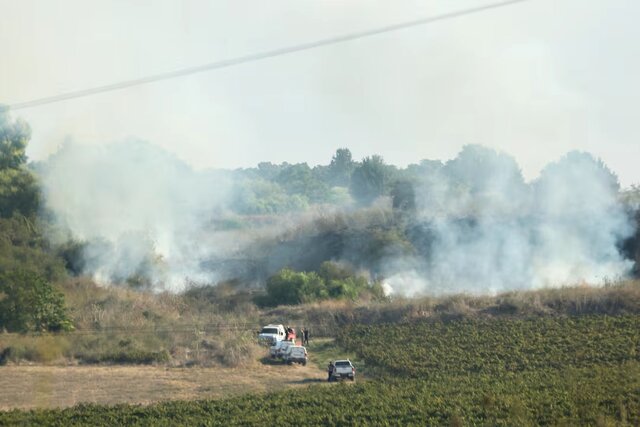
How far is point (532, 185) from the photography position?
82.8 m

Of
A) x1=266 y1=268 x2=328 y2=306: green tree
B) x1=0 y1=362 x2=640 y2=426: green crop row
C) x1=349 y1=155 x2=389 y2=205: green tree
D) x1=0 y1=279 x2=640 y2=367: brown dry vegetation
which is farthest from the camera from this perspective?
x1=349 y1=155 x2=389 y2=205: green tree

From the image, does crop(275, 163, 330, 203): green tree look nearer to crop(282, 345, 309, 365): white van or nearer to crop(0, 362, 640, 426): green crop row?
crop(282, 345, 309, 365): white van

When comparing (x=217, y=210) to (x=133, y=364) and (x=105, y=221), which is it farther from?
(x=133, y=364)

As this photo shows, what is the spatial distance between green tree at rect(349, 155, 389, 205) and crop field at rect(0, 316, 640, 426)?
77220 mm

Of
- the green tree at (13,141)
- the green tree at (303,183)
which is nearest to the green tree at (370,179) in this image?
the green tree at (303,183)

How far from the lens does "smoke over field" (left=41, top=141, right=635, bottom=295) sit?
6750 cm

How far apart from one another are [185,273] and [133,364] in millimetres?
25169

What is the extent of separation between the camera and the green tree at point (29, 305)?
50.4 m

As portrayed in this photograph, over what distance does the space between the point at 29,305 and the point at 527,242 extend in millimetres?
34821

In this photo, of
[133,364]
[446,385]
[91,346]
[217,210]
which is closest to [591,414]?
[446,385]

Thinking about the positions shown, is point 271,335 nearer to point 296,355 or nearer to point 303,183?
point 296,355

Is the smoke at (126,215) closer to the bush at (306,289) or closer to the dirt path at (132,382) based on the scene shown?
the bush at (306,289)

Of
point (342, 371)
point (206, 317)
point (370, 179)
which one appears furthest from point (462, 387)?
point (370, 179)

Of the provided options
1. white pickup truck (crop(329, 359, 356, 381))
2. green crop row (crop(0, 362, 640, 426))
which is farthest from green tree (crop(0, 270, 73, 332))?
white pickup truck (crop(329, 359, 356, 381))
